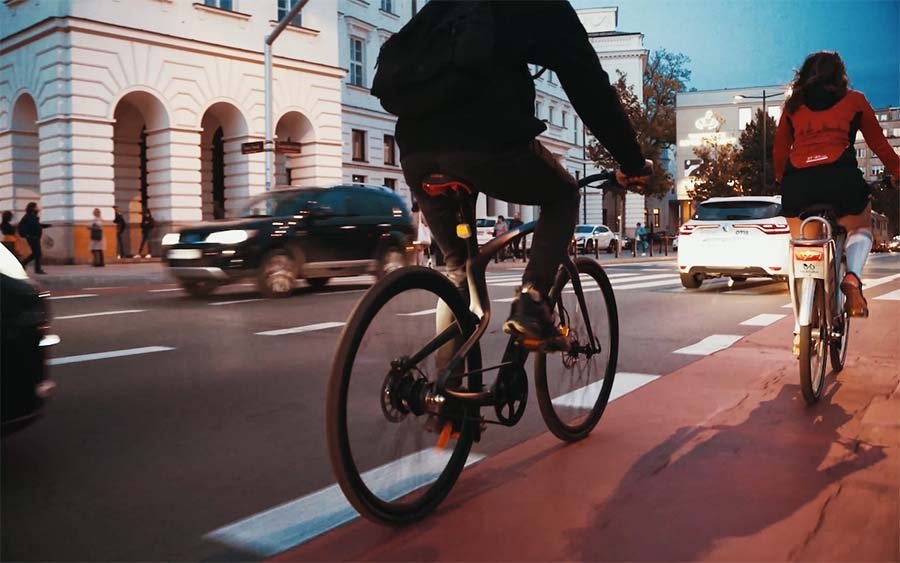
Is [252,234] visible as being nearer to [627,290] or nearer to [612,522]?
[627,290]

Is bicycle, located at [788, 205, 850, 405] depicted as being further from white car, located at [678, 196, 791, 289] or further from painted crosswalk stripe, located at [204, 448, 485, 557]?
white car, located at [678, 196, 791, 289]

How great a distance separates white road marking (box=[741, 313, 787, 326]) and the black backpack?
711 centimetres

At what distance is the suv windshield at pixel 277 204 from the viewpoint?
13.9 metres

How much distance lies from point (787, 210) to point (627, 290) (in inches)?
365

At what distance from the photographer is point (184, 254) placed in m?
13.0

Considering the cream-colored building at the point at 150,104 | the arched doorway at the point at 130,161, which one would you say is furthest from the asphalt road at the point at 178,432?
the arched doorway at the point at 130,161

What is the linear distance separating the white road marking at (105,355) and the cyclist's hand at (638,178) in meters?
4.55

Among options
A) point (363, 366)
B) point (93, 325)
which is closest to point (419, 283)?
point (363, 366)

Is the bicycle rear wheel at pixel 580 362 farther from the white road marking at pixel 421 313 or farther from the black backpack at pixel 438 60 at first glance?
the black backpack at pixel 438 60

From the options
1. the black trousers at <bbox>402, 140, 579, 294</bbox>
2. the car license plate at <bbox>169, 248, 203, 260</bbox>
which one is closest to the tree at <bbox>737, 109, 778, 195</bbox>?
the car license plate at <bbox>169, 248, 203, 260</bbox>

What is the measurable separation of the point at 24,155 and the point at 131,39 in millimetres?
4728

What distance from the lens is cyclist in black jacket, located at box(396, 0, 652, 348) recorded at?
278cm

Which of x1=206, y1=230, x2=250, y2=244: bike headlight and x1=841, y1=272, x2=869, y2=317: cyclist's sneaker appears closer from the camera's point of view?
x1=841, y1=272, x2=869, y2=317: cyclist's sneaker

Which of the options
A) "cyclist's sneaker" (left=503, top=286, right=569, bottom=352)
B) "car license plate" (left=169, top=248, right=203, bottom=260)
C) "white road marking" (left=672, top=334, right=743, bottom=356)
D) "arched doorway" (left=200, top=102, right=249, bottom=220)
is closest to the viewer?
"cyclist's sneaker" (left=503, top=286, right=569, bottom=352)
